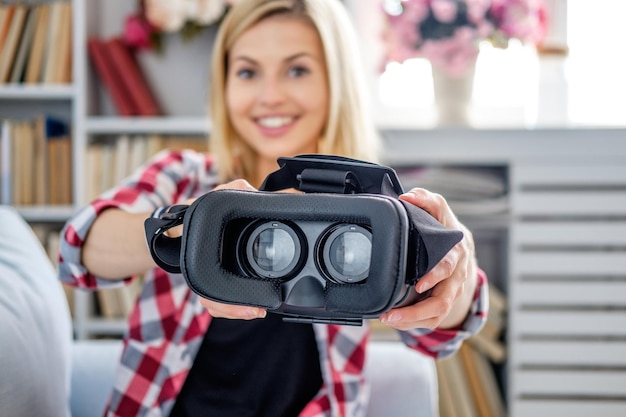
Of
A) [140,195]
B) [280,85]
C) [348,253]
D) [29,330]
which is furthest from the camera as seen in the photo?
[280,85]

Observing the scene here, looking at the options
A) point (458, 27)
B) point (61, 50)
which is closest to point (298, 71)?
point (458, 27)

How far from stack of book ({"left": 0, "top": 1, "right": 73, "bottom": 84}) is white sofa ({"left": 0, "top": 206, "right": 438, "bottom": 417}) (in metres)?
1.21

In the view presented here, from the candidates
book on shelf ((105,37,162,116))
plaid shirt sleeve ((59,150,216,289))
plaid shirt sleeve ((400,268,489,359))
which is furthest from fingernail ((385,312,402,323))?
book on shelf ((105,37,162,116))

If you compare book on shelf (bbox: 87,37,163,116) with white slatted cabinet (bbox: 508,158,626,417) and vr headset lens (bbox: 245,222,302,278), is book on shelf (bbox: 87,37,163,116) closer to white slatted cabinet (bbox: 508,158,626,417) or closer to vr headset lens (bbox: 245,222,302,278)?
white slatted cabinet (bbox: 508,158,626,417)

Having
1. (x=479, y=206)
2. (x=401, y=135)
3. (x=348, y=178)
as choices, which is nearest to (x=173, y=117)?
(x=401, y=135)

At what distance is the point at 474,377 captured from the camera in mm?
2150

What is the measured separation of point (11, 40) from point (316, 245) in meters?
1.84

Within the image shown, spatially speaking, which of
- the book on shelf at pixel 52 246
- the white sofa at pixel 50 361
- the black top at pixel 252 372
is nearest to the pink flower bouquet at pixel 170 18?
the book on shelf at pixel 52 246

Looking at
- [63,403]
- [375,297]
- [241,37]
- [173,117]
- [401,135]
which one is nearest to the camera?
[375,297]

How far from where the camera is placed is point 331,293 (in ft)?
2.26

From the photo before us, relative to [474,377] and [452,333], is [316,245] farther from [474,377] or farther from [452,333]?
[474,377]

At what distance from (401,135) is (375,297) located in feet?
→ 4.67

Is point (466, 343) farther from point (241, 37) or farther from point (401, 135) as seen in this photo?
point (241, 37)

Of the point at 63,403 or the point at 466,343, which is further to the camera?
the point at 466,343
